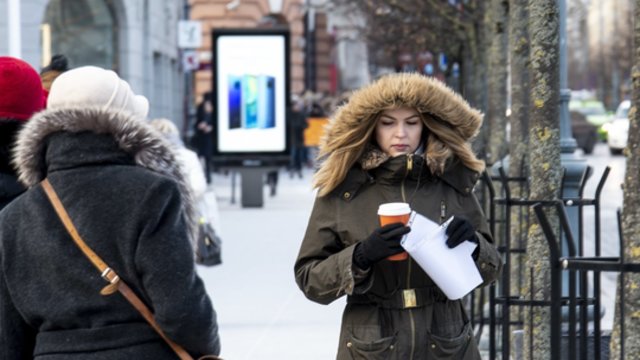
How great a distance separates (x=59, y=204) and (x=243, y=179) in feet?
63.3

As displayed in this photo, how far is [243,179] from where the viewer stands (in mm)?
23469

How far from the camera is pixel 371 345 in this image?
4.80m

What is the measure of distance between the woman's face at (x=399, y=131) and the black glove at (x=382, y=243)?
412 millimetres

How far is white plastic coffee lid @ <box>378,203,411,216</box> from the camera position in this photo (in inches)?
177

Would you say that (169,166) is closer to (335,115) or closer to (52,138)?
(52,138)

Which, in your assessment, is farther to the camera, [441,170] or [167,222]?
[441,170]

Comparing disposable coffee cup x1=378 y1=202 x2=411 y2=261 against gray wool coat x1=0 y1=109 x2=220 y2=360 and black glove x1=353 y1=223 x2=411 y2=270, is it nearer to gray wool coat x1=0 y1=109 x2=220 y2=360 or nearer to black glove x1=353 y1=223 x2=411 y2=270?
black glove x1=353 y1=223 x2=411 y2=270

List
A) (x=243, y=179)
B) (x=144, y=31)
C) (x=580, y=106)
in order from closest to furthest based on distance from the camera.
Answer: (x=243, y=179), (x=144, y=31), (x=580, y=106)

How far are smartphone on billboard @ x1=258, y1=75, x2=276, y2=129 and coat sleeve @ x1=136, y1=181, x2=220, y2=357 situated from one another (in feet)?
60.8

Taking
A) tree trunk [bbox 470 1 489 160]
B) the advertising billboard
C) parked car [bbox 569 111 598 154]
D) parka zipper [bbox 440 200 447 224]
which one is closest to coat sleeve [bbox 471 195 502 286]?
parka zipper [bbox 440 200 447 224]

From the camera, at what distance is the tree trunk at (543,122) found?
7012 mm

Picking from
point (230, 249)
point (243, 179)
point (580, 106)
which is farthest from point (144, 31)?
point (580, 106)

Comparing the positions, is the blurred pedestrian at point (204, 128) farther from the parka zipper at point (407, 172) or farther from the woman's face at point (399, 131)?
the parka zipper at point (407, 172)

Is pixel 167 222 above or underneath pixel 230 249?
above
